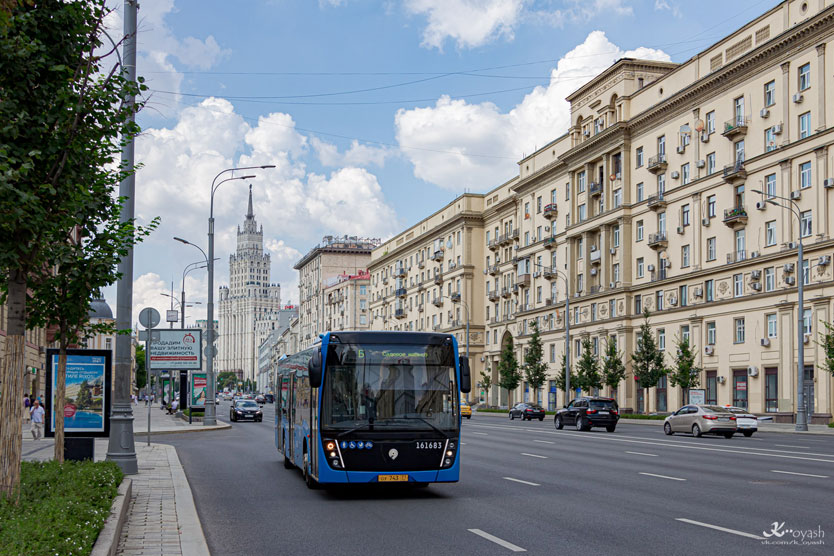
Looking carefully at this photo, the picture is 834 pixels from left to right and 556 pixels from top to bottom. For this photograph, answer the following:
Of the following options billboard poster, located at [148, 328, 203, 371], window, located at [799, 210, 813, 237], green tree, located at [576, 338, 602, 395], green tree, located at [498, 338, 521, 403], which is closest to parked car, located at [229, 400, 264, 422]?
billboard poster, located at [148, 328, 203, 371]

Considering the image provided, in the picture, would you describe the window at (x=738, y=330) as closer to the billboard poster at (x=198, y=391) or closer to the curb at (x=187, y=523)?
the billboard poster at (x=198, y=391)

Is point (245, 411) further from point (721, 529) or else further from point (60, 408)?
point (721, 529)

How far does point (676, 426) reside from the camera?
39.7 m

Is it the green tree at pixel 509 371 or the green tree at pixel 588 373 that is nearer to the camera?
the green tree at pixel 588 373

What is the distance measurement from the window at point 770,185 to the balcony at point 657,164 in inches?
447

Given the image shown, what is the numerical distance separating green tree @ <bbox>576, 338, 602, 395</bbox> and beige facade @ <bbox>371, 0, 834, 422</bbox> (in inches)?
86.8

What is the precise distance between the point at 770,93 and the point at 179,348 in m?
36.1

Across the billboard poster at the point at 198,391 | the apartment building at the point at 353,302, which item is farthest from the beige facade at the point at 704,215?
the apartment building at the point at 353,302

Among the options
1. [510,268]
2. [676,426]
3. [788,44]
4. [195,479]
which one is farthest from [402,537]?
[510,268]

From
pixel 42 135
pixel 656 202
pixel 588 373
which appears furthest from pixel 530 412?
pixel 42 135

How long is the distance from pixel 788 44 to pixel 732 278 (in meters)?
14.0

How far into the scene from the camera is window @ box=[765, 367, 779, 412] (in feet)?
171

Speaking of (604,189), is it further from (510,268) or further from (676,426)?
(676,426)

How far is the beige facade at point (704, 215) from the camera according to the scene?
164ft
